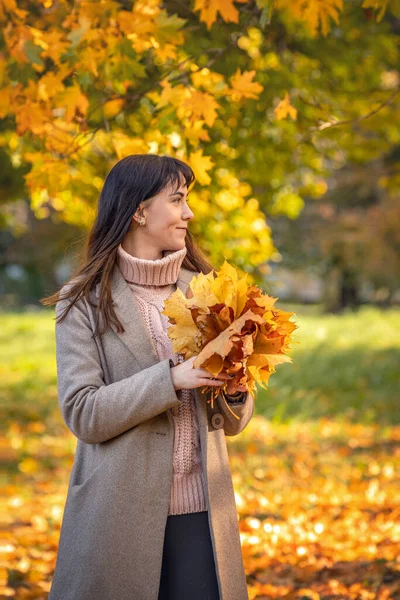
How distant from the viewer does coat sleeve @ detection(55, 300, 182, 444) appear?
248cm

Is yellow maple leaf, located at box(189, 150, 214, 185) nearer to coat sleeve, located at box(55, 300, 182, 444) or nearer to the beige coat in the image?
the beige coat

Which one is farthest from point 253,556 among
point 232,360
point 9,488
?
point 232,360

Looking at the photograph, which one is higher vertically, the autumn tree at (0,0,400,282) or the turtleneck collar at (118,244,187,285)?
the autumn tree at (0,0,400,282)

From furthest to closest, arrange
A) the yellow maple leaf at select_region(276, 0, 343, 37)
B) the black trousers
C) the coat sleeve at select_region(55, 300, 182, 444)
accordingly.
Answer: the yellow maple leaf at select_region(276, 0, 343, 37) → the black trousers → the coat sleeve at select_region(55, 300, 182, 444)

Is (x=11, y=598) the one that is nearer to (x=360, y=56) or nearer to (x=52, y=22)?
(x=52, y=22)

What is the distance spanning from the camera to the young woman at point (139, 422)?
2545 millimetres

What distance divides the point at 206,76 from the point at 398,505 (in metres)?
3.72

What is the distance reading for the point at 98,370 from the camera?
8.53ft

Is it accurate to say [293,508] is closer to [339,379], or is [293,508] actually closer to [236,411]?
[236,411]

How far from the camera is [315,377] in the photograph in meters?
12.8

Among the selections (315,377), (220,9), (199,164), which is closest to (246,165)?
(199,164)

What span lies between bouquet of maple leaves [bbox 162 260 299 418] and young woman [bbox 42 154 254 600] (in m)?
0.08

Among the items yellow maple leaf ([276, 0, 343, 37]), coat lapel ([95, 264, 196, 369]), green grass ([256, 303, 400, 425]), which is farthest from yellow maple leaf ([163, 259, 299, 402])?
green grass ([256, 303, 400, 425])

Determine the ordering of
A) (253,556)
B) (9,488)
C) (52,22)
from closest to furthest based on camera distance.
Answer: (52,22), (253,556), (9,488)
